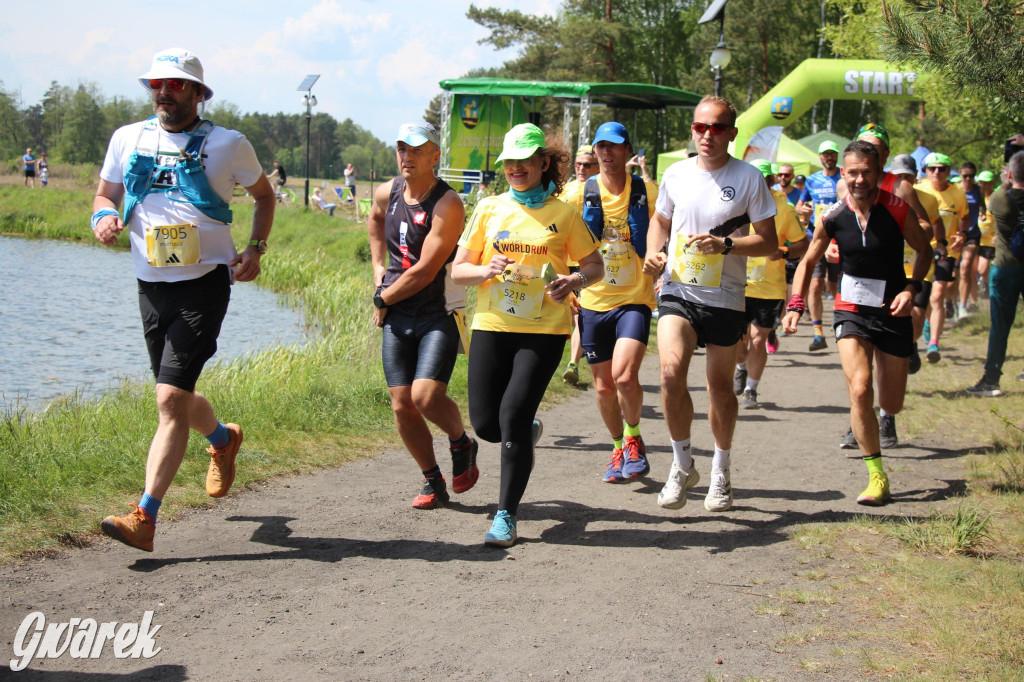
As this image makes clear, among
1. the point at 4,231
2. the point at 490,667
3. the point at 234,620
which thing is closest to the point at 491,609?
the point at 490,667

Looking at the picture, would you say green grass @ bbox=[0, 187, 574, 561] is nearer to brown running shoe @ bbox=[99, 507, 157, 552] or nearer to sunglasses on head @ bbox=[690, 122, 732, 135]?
brown running shoe @ bbox=[99, 507, 157, 552]

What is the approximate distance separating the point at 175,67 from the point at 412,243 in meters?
1.43

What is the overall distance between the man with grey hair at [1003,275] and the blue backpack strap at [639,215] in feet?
14.1

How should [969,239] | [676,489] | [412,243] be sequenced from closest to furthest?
[412,243] < [676,489] < [969,239]

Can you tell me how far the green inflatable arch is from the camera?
24.3 m

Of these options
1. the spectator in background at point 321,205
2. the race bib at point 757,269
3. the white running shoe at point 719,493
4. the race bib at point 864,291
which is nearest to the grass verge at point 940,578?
the white running shoe at point 719,493

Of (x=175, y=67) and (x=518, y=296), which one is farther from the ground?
(x=175, y=67)

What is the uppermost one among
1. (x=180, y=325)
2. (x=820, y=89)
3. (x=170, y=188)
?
(x=820, y=89)

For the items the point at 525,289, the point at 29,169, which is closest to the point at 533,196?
the point at 525,289

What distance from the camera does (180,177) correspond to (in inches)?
185

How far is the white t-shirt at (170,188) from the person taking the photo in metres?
4.70

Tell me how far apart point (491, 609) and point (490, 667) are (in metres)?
0.57

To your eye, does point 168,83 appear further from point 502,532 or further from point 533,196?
point 502,532

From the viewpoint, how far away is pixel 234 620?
3924 millimetres
